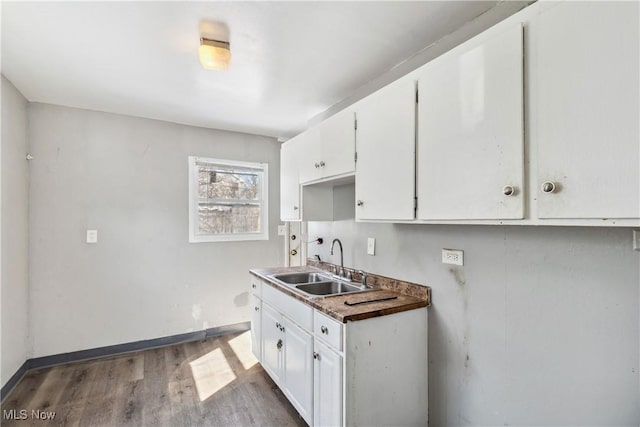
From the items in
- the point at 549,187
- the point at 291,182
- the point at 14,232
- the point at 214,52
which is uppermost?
the point at 214,52

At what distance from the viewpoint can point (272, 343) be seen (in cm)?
242

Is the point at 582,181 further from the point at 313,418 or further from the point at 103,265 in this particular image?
the point at 103,265

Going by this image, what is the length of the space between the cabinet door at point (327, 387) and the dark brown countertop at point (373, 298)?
8.8 inches

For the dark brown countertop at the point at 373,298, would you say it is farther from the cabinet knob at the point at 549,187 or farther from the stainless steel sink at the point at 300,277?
the cabinet knob at the point at 549,187

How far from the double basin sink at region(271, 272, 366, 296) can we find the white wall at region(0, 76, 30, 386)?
79.9 inches

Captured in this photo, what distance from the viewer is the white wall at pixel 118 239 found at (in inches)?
109

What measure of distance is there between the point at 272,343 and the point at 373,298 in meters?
1.03

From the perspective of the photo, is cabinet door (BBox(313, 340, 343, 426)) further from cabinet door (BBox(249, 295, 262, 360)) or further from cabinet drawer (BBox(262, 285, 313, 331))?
cabinet door (BBox(249, 295, 262, 360))

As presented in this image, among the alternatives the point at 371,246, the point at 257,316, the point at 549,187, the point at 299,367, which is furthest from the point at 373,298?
the point at 257,316

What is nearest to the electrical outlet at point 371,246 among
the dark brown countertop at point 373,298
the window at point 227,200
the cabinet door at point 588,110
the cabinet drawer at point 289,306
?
the dark brown countertop at point 373,298

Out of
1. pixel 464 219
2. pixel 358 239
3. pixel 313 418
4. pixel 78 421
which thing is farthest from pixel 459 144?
pixel 78 421

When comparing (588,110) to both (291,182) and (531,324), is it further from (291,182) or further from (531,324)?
(291,182)

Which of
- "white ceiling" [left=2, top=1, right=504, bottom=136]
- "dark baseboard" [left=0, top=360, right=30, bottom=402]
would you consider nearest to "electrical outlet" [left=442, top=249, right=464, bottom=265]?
"white ceiling" [left=2, top=1, right=504, bottom=136]

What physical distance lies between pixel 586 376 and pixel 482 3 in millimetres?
1730
